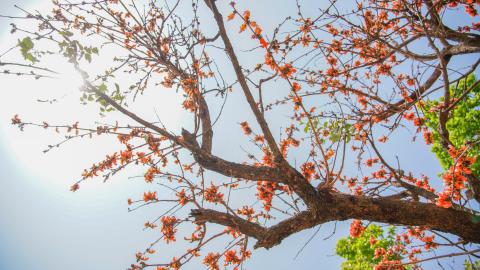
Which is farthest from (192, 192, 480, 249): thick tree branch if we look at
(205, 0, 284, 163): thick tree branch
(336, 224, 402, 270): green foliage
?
(336, 224, 402, 270): green foliage

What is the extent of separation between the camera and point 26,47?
214 centimetres

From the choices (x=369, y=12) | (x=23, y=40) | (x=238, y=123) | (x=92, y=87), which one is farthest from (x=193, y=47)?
(x=369, y=12)

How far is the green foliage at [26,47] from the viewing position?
2.13 meters

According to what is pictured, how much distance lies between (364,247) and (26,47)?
10.3 metres

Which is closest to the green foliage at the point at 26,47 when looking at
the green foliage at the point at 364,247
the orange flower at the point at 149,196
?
the orange flower at the point at 149,196

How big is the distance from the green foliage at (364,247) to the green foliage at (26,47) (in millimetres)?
8907

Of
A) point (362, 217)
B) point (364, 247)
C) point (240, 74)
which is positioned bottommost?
point (362, 217)

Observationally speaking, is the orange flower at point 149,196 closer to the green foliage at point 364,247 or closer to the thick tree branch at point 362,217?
the thick tree branch at point 362,217

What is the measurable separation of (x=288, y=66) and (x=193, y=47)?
1286 millimetres

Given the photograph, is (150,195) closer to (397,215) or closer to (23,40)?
(23,40)

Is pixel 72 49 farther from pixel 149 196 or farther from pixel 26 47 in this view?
pixel 149 196

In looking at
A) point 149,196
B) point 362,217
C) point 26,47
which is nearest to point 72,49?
point 26,47

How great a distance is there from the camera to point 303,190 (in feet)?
9.83

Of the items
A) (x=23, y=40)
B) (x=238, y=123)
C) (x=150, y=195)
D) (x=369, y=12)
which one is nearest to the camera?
(x=23, y=40)
